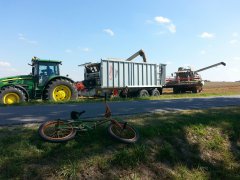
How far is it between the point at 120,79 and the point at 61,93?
5747 mm

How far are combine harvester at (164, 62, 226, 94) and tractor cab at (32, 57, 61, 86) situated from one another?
14.9 meters

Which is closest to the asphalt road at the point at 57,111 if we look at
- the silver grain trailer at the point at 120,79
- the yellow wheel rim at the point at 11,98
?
the yellow wheel rim at the point at 11,98

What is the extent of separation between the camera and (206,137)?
7848 millimetres

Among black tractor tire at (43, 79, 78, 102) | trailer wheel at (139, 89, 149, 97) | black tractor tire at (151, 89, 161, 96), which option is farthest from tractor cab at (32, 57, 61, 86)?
black tractor tire at (151, 89, 161, 96)

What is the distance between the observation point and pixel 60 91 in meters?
16.0

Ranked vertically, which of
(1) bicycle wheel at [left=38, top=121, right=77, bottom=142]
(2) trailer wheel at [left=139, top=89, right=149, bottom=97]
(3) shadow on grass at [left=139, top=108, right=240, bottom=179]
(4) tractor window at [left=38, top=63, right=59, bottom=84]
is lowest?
(3) shadow on grass at [left=139, top=108, right=240, bottom=179]

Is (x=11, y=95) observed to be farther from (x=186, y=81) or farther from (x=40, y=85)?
(x=186, y=81)

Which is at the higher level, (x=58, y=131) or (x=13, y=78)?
(x=13, y=78)

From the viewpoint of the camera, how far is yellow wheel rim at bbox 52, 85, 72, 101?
15.8 meters

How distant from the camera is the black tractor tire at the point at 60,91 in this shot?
15.4 m

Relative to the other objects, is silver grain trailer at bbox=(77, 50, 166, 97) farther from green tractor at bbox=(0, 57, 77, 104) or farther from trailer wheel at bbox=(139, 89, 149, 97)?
green tractor at bbox=(0, 57, 77, 104)

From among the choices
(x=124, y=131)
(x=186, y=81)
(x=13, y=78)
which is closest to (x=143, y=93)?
(x=13, y=78)

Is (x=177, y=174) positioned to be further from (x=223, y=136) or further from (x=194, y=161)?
(x=223, y=136)

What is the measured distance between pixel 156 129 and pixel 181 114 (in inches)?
86.5
